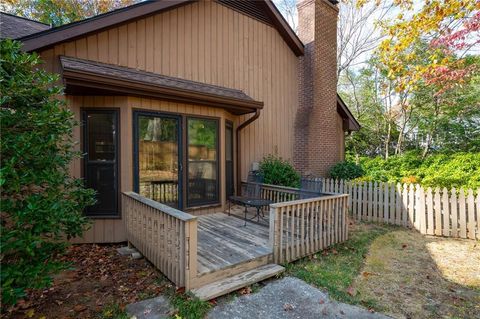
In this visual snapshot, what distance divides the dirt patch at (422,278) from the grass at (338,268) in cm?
13

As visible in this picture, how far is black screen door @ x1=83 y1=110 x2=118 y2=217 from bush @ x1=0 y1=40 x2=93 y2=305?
1.98 m

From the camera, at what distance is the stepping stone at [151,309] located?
299 centimetres

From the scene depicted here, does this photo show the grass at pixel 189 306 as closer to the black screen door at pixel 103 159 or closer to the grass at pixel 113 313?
the grass at pixel 113 313

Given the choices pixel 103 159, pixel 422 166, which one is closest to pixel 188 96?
pixel 103 159

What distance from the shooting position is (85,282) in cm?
385

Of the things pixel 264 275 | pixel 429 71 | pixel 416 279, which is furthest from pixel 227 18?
pixel 416 279

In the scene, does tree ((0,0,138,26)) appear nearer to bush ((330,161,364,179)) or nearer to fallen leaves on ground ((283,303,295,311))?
bush ((330,161,364,179))

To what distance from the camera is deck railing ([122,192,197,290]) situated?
3.30m

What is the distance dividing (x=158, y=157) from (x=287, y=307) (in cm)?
399

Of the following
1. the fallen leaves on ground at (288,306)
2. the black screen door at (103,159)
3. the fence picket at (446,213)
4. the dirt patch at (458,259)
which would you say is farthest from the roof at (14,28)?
the fence picket at (446,213)

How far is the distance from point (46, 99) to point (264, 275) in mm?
3701

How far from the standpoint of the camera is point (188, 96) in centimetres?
578

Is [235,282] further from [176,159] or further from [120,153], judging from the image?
[120,153]

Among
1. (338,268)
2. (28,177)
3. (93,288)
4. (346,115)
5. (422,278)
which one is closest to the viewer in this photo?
(28,177)
